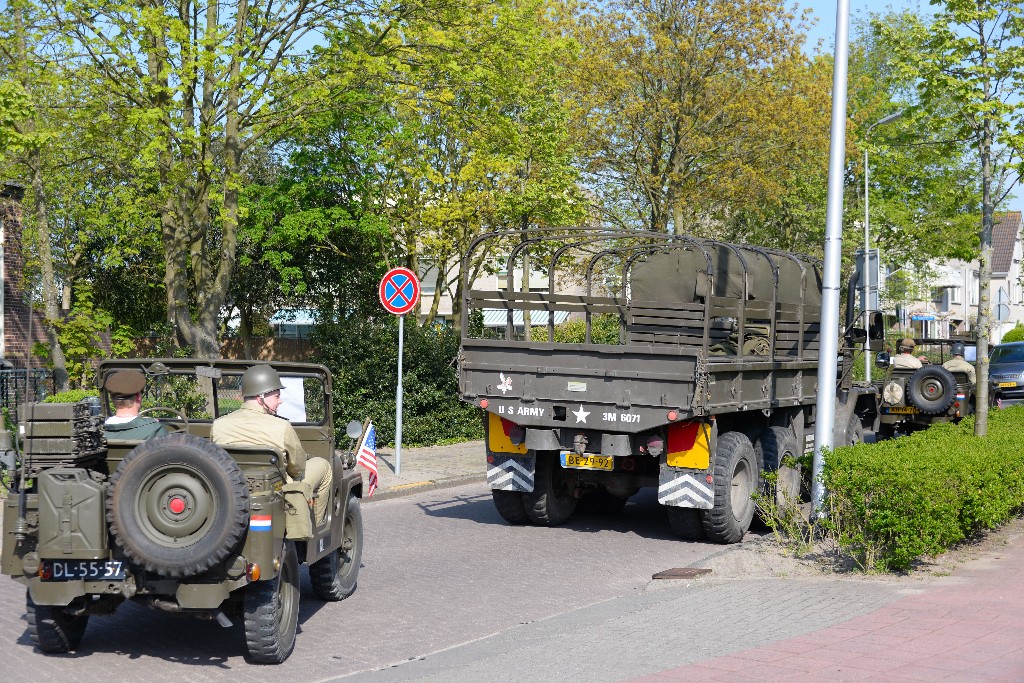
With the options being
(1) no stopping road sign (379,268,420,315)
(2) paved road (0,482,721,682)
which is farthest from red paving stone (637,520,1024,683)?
(1) no stopping road sign (379,268,420,315)

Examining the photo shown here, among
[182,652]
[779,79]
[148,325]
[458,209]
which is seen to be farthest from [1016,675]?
[148,325]

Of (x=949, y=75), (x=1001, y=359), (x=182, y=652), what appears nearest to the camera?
(x=182, y=652)

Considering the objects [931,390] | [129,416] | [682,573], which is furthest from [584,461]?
[931,390]

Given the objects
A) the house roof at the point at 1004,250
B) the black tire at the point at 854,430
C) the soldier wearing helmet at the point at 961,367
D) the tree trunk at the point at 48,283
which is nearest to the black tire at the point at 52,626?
the black tire at the point at 854,430

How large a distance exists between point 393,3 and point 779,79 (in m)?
12.3

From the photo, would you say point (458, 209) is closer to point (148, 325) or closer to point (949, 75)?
point (949, 75)

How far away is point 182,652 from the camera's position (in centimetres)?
679

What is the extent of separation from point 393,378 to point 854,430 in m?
7.60

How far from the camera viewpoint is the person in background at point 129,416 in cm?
709

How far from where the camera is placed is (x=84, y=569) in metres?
6.07

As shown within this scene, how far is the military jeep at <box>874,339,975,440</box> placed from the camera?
1684 centimetres

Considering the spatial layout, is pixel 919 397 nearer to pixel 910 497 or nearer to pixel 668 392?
pixel 668 392

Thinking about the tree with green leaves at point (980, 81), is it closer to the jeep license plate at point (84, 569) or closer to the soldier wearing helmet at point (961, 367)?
the soldier wearing helmet at point (961, 367)

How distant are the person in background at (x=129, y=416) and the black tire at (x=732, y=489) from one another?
16.9 feet
